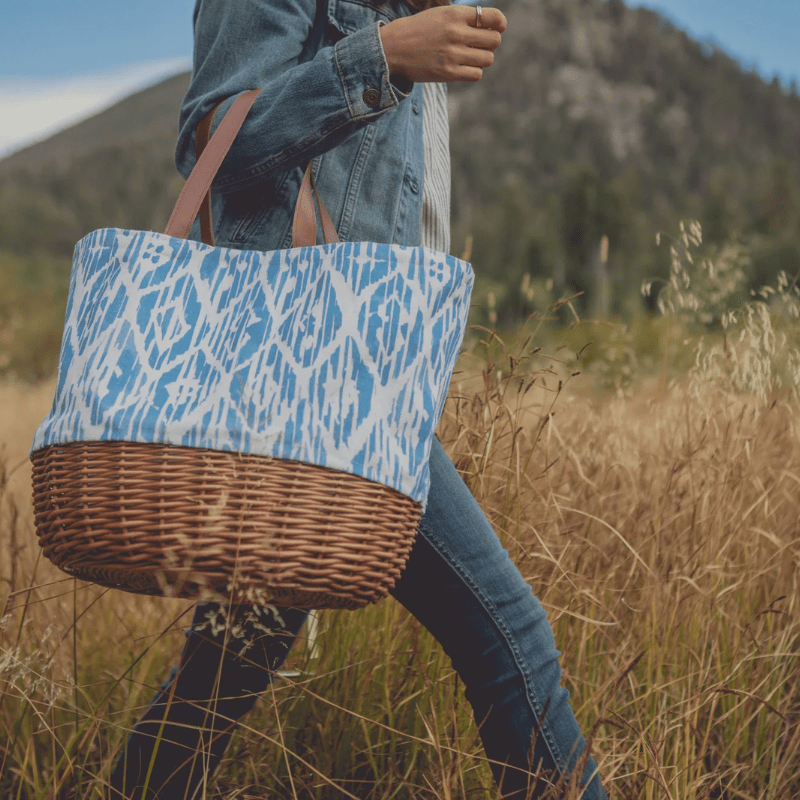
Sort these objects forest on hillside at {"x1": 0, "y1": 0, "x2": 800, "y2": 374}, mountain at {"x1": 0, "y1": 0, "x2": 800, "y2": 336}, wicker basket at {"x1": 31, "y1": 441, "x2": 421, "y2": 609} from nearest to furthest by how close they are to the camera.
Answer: wicker basket at {"x1": 31, "y1": 441, "x2": 421, "y2": 609}, forest on hillside at {"x1": 0, "y1": 0, "x2": 800, "y2": 374}, mountain at {"x1": 0, "y1": 0, "x2": 800, "y2": 336}

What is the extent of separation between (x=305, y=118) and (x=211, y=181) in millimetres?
141

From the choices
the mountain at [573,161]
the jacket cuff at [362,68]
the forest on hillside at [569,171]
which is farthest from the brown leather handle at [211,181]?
the mountain at [573,161]

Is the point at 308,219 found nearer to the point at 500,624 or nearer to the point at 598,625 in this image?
the point at 500,624

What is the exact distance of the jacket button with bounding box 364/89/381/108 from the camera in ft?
3.19

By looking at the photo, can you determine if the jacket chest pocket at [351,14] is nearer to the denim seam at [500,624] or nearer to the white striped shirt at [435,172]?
the white striped shirt at [435,172]

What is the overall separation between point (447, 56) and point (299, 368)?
1.34 ft

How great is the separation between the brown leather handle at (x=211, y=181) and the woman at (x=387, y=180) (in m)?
0.02

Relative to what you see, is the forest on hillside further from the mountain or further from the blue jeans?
the blue jeans

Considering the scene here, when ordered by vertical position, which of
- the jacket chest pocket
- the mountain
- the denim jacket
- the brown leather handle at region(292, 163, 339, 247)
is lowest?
the mountain

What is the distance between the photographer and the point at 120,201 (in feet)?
172

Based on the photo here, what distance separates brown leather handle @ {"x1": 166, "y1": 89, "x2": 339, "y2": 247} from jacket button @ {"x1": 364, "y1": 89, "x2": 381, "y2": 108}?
0.11 m

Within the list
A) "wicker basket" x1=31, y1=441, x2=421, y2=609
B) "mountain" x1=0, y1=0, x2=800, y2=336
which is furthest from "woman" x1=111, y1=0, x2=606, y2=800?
"mountain" x1=0, y1=0, x2=800, y2=336

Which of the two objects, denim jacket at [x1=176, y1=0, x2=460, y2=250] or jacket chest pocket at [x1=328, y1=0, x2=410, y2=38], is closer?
denim jacket at [x1=176, y1=0, x2=460, y2=250]

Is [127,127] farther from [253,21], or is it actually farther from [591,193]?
[253,21]
